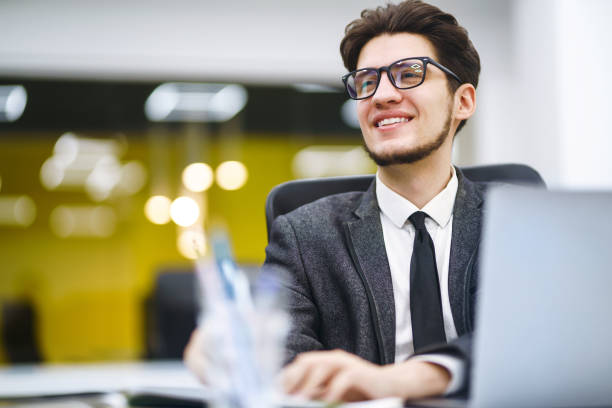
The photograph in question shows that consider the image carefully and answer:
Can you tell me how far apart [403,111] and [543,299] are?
2.64ft

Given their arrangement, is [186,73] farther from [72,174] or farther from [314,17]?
[72,174]

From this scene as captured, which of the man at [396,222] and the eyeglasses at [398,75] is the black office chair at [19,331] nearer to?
the man at [396,222]

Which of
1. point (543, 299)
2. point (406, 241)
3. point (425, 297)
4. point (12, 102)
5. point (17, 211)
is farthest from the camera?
point (17, 211)

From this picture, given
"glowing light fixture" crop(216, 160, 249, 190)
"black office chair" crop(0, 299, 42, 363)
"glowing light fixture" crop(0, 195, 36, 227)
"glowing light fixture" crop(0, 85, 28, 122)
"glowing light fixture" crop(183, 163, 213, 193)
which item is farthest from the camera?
"glowing light fixture" crop(216, 160, 249, 190)

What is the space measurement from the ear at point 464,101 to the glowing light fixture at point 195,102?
12.3 feet

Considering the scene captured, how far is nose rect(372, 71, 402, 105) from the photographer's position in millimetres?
1363

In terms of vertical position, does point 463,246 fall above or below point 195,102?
below

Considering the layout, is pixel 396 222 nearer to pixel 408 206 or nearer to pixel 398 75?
pixel 408 206

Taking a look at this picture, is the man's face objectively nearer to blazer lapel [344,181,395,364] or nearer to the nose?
the nose

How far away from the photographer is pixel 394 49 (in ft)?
4.64

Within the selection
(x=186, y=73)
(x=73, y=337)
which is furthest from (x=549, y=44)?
(x=73, y=337)

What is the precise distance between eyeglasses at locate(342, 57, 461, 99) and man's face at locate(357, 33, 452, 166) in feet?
0.05

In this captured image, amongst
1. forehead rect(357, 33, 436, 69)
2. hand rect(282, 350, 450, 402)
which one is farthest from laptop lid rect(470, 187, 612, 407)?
forehead rect(357, 33, 436, 69)

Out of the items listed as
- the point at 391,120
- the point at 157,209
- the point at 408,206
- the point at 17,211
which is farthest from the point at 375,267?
the point at 17,211
